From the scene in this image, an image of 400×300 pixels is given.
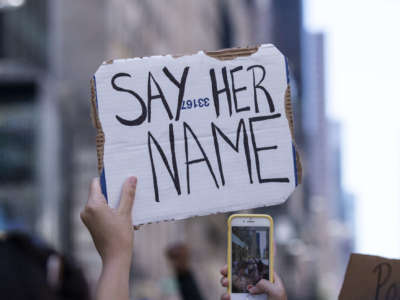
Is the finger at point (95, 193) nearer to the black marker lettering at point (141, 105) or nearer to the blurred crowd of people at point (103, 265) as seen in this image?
the blurred crowd of people at point (103, 265)

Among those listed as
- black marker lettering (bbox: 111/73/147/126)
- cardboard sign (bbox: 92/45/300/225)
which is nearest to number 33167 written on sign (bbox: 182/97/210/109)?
cardboard sign (bbox: 92/45/300/225)

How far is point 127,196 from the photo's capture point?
2471 mm

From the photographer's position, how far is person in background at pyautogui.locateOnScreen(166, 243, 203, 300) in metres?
4.40

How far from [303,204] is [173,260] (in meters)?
112

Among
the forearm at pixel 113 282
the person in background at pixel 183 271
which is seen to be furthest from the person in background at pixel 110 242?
the person in background at pixel 183 271

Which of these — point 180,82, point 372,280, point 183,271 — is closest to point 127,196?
point 180,82

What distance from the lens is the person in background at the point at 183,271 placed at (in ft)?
14.4

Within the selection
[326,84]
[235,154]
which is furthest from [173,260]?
[326,84]

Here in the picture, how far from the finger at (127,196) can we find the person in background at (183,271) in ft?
6.40

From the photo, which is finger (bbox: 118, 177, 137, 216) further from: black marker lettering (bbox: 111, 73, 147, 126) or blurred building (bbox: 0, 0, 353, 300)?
blurred building (bbox: 0, 0, 353, 300)

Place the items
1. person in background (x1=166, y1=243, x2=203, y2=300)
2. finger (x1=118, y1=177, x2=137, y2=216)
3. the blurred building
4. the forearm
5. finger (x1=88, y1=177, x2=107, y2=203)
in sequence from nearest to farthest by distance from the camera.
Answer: the forearm < finger (x1=88, y1=177, x2=107, y2=203) < finger (x1=118, y1=177, x2=137, y2=216) < person in background (x1=166, y1=243, x2=203, y2=300) < the blurred building

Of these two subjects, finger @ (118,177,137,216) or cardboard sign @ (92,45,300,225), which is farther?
Answer: cardboard sign @ (92,45,300,225)

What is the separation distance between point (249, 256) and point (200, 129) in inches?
22.9

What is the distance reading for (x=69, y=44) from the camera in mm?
28547
